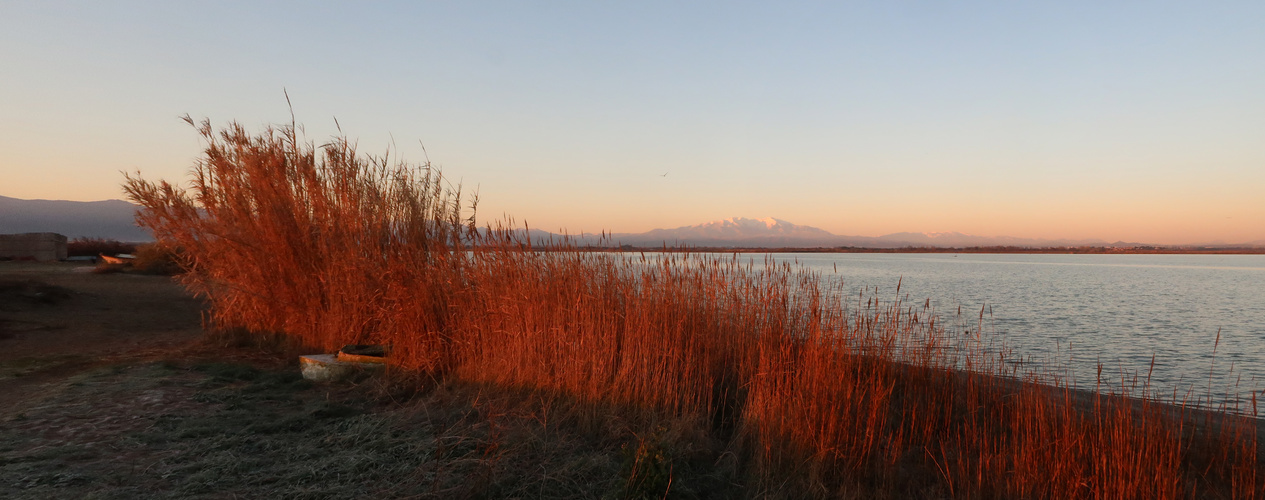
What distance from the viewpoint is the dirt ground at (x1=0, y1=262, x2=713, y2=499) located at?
322cm

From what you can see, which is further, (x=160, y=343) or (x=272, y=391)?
(x=160, y=343)

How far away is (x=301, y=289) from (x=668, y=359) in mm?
4929

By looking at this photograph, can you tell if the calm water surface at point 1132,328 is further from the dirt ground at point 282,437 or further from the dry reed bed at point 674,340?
the dirt ground at point 282,437

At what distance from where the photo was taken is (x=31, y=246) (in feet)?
72.7

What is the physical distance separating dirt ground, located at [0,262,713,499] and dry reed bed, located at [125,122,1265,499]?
474 mm

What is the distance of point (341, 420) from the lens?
450 cm

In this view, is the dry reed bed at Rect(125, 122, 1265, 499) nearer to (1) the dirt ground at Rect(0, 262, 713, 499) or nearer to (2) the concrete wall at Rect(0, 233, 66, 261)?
(1) the dirt ground at Rect(0, 262, 713, 499)

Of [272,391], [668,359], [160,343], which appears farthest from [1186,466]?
[160,343]

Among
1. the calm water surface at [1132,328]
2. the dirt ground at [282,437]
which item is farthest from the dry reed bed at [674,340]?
the calm water surface at [1132,328]

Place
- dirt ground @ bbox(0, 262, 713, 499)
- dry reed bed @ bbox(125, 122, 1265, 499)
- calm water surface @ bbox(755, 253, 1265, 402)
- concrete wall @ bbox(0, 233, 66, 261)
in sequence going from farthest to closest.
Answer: concrete wall @ bbox(0, 233, 66, 261) → calm water surface @ bbox(755, 253, 1265, 402) → dry reed bed @ bbox(125, 122, 1265, 499) → dirt ground @ bbox(0, 262, 713, 499)

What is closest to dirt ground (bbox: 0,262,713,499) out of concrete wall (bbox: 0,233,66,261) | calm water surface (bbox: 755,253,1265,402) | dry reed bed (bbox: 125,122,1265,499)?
dry reed bed (bbox: 125,122,1265,499)

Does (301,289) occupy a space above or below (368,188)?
below

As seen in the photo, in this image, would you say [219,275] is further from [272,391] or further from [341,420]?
[341,420]

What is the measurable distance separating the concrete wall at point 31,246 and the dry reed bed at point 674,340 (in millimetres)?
20994
